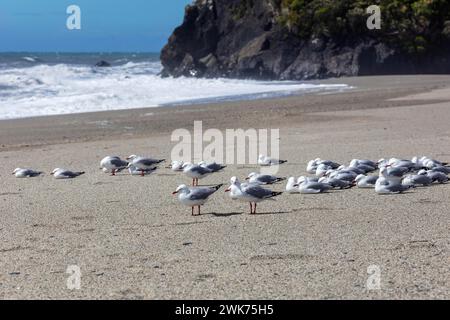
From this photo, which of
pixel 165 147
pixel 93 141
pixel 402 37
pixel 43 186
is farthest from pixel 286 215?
pixel 402 37

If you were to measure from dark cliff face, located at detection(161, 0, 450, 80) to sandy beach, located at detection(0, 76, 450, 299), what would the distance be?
26261 millimetres

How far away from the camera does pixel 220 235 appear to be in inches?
277

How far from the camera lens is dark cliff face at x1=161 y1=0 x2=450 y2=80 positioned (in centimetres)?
3931

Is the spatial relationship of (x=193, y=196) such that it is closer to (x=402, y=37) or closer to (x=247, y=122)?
(x=247, y=122)

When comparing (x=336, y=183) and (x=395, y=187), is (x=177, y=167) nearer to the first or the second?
(x=336, y=183)

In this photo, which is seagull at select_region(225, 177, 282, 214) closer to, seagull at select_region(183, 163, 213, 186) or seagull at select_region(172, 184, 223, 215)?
seagull at select_region(172, 184, 223, 215)

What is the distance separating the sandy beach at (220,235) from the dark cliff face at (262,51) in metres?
26.3

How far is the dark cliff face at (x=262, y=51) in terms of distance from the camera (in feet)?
129

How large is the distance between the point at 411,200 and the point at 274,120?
9844 mm

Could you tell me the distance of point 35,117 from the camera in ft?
71.9

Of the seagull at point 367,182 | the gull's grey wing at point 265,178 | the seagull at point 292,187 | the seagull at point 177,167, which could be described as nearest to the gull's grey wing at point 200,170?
the gull's grey wing at point 265,178

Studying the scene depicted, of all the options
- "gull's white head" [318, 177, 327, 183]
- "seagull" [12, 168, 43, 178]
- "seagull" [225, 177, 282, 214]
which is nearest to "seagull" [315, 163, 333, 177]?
"gull's white head" [318, 177, 327, 183]

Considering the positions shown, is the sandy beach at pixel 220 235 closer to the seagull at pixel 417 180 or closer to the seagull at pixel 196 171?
the seagull at pixel 417 180

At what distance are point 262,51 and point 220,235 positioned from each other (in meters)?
39.2
